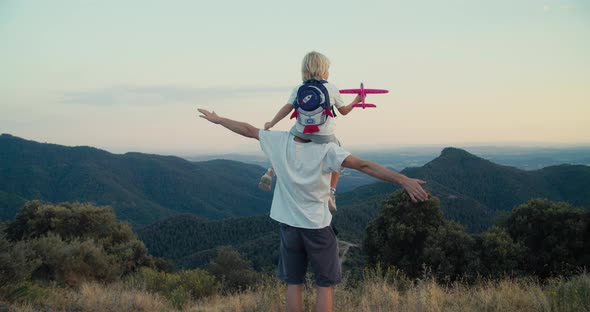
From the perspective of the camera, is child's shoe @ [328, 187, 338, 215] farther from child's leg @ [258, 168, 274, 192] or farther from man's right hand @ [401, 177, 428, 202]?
man's right hand @ [401, 177, 428, 202]

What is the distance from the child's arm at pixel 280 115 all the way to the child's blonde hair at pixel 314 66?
0.26 metres

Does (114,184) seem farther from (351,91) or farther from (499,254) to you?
(351,91)

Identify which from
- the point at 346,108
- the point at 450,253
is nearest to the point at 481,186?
the point at 450,253

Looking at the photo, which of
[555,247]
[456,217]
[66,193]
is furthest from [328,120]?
[66,193]

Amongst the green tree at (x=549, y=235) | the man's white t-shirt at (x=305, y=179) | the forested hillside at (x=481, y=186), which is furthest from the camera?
the forested hillside at (x=481, y=186)

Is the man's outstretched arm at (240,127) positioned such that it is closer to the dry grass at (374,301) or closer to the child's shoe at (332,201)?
the child's shoe at (332,201)

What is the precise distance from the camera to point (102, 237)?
23.5 m

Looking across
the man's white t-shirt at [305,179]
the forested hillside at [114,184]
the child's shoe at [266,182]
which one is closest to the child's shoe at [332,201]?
the man's white t-shirt at [305,179]

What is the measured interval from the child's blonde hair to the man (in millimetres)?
497

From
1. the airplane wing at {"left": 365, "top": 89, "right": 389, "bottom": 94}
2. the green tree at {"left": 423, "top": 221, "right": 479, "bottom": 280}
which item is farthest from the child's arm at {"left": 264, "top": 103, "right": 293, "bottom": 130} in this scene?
the green tree at {"left": 423, "top": 221, "right": 479, "bottom": 280}

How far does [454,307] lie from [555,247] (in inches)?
786

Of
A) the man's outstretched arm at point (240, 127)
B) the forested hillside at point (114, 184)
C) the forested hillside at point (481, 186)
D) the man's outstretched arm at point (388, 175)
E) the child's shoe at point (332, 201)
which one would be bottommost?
the forested hillside at point (114, 184)

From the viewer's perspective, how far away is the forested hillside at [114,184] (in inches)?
5655

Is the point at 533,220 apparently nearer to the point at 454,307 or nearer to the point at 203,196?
the point at 454,307
